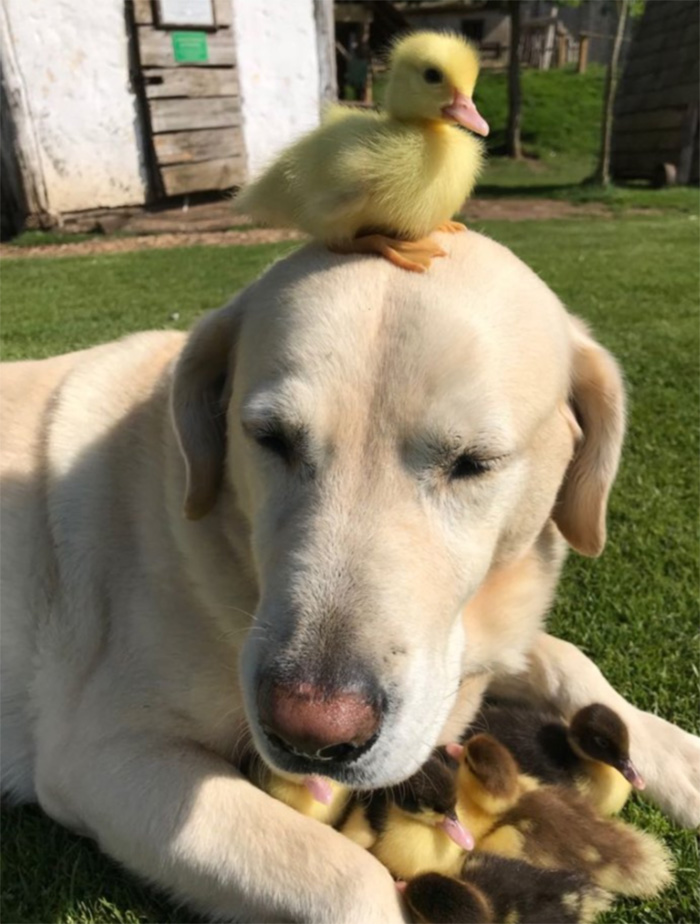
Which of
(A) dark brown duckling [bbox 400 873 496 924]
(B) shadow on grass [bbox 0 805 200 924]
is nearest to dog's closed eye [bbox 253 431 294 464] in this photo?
(A) dark brown duckling [bbox 400 873 496 924]

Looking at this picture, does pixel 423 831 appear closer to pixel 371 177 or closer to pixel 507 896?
pixel 507 896

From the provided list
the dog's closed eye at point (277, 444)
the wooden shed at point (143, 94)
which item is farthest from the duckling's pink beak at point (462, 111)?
the wooden shed at point (143, 94)

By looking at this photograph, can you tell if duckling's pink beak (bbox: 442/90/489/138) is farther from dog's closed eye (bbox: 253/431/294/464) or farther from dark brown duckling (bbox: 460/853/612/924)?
dark brown duckling (bbox: 460/853/612/924)

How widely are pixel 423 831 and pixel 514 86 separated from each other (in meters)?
27.0

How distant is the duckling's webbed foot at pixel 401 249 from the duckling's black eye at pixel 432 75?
1.29 ft

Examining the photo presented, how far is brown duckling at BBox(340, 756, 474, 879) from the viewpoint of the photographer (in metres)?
2.32

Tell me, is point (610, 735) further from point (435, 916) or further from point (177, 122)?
point (177, 122)

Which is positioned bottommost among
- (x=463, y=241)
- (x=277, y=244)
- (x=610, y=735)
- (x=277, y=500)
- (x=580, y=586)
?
(x=277, y=244)

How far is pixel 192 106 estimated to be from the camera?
15.1m

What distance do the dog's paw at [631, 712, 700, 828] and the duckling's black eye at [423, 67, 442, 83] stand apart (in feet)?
6.47

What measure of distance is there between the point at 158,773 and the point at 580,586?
1.96m

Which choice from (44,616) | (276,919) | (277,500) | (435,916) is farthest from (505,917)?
(44,616)

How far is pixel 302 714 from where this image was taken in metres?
1.77

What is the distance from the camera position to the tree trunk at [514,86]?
24.7 meters
